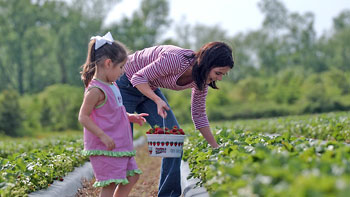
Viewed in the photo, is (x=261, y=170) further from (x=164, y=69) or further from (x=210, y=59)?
(x=164, y=69)

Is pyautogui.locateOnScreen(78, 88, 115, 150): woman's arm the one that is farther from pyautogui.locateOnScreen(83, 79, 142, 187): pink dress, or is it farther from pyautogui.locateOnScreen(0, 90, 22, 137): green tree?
pyautogui.locateOnScreen(0, 90, 22, 137): green tree

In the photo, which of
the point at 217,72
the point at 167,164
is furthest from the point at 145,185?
the point at 217,72

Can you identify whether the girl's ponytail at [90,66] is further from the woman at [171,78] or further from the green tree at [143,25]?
the green tree at [143,25]

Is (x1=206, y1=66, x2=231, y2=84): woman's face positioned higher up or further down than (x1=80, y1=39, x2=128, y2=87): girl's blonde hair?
further down

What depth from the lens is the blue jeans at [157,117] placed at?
174 inches

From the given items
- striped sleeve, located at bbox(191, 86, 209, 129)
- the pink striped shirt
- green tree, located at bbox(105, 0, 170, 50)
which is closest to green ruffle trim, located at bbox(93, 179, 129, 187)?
the pink striped shirt

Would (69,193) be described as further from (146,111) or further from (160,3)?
(160,3)

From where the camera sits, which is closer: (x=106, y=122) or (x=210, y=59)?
(x=106, y=122)

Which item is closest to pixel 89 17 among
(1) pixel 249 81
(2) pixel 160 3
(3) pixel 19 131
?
(2) pixel 160 3

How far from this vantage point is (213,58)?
150 inches

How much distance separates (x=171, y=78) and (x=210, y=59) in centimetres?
51

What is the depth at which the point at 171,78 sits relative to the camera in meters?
4.18

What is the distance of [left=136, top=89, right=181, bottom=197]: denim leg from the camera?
4477mm

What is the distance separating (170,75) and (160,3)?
47.4m
